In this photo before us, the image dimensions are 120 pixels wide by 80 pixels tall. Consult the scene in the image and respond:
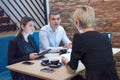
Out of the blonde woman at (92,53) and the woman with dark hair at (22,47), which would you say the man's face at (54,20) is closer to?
the woman with dark hair at (22,47)

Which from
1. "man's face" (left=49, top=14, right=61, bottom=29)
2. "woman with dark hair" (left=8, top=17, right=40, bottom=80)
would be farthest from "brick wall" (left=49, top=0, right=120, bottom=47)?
"woman with dark hair" (left=8, top=17, right=40, bottom=80)

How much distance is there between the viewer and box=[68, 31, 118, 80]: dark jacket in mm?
1923

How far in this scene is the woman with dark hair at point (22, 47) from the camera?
2.50 metres

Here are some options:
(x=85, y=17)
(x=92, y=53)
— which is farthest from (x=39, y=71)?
(x=85, y=17)

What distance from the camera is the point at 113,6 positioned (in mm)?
3637

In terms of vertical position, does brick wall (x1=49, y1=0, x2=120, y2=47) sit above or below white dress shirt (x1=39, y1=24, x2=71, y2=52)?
above

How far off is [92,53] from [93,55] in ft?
0.06

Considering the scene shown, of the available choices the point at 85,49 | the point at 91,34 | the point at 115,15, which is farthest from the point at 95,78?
the point at 115,15

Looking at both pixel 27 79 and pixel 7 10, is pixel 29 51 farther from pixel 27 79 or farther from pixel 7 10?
pixel 7 10

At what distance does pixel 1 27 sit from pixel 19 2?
33.6 inches

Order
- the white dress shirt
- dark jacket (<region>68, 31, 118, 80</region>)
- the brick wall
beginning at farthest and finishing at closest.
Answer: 1. the brick wall
2. the white dress shirt
3. dark jacket (<region>68, 31, 118, 80</region>)

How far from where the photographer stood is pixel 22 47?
2.62 meters

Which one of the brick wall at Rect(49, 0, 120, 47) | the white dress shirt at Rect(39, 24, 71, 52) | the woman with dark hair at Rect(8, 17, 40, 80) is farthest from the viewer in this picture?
the brick wall at Rect(49, 0, 120, 47)

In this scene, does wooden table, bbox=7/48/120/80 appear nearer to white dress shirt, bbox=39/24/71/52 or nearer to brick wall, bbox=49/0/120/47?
white dress shirt, bbox=39/24/71/52
